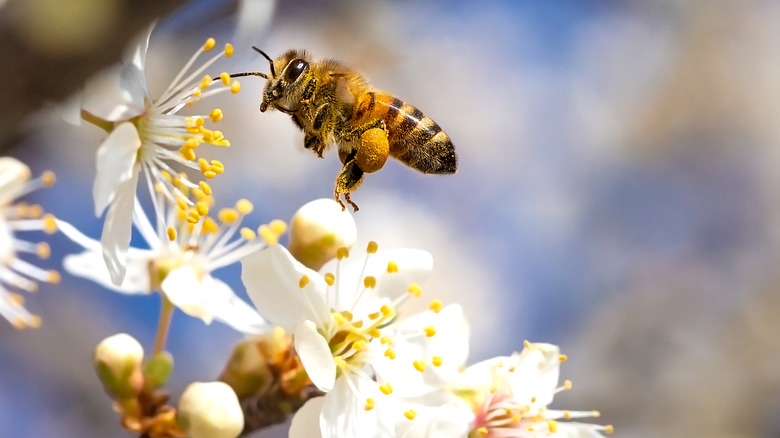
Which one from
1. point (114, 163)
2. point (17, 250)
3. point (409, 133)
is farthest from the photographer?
point (17, 250)

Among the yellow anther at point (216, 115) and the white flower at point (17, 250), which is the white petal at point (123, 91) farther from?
the white flower at point (17, 250)

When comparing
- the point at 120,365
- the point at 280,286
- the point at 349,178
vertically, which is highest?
the point at 349,178

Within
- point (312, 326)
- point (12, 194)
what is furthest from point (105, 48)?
point (12, 194)

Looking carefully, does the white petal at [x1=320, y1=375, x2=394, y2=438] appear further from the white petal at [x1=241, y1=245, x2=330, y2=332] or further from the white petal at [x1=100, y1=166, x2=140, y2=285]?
the white petal at [x1=100, y1=166, x2=140, y2=285]

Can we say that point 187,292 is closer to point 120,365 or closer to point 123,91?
point 120,365

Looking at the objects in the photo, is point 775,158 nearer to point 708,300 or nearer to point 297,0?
point 708,300

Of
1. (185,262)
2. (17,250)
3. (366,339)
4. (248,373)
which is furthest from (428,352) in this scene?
(17,250)

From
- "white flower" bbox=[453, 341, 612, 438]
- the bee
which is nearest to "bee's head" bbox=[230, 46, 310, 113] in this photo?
the bee
